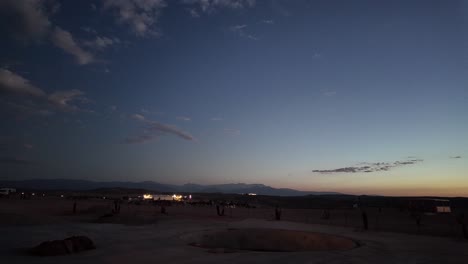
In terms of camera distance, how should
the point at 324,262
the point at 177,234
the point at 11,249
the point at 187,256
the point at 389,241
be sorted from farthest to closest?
the point at 177,234
the point at 389,241
the point at 11,249
the point at 187,256
the point at 324,262

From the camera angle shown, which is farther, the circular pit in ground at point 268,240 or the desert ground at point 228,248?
the circular pit in ground at point 268,240

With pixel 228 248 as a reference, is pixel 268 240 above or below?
above

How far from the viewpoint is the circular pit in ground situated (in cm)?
2261

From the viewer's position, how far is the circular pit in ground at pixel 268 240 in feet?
74.2

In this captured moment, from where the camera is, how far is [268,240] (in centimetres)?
2466

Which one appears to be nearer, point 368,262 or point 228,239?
point 368,262

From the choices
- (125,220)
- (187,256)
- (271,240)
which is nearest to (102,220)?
(125,220)

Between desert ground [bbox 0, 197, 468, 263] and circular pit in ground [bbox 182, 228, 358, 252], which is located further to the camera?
circular pit in ground [bbox 182, 228, 358, 252]

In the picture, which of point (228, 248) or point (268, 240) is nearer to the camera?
point (228, 248)

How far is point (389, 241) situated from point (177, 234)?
1260 centimetres

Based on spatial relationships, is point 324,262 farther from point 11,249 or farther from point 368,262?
point 11,249

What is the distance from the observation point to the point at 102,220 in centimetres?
3247

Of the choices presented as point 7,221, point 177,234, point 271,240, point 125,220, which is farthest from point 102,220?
point 271,240

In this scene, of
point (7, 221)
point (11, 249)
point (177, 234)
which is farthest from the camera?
point (7, 221)
